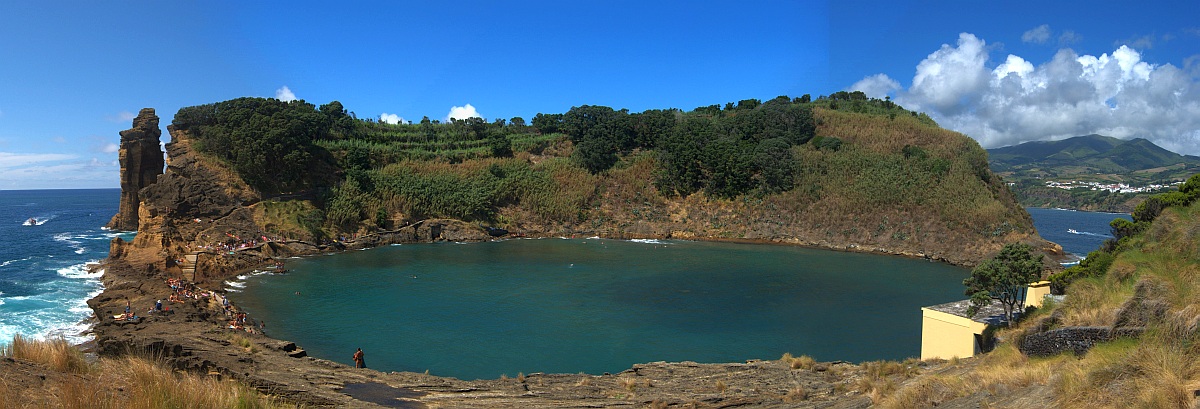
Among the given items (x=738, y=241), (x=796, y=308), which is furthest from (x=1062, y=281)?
(x=738, y=241)

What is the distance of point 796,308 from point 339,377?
66.8 ft

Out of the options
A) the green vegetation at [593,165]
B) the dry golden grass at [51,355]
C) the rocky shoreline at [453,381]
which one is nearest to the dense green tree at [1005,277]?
the rocky shoreline at [453,381]

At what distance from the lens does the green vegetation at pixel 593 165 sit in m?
53.1

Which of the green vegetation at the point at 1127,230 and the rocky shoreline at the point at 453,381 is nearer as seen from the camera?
the rocky shoreline at the point at 453,381

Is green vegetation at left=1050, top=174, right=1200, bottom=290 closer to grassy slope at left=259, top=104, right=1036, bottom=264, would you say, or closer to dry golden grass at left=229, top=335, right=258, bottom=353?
dry golden grass at left=229, top=335, right=258, bottom=353

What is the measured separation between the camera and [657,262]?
4281cm

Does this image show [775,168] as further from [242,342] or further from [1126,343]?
[1126,343]

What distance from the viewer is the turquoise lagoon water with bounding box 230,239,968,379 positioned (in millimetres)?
21938

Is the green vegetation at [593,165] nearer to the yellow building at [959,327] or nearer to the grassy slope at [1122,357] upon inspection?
the yellow building at [959,327]

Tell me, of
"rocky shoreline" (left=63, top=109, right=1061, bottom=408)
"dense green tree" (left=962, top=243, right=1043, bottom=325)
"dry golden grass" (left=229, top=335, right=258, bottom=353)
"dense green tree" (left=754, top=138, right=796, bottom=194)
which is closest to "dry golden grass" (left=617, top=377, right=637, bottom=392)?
"rocky shoreline" (left=63, top=109, right=1061, bottom=408)

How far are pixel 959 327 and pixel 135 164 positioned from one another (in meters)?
71.2

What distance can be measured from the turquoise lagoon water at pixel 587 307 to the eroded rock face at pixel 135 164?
3252cm

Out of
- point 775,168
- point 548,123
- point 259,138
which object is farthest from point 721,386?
point 548,123

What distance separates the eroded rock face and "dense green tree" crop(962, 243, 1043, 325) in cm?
6981
